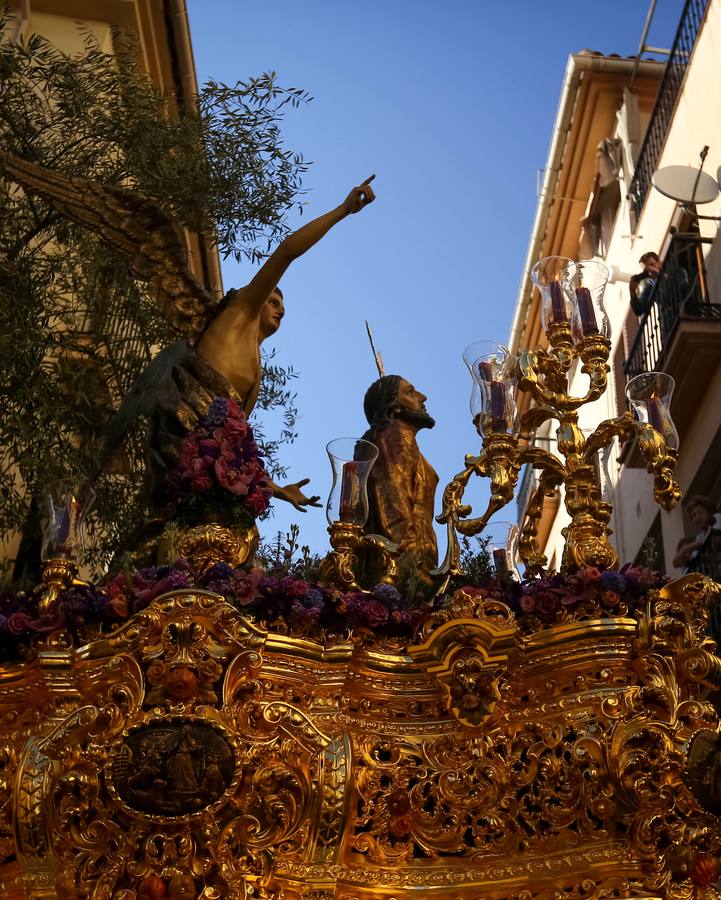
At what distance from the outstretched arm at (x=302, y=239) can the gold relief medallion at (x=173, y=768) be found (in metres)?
2.92

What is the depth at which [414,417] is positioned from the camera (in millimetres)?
7762

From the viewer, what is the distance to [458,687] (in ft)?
18.7

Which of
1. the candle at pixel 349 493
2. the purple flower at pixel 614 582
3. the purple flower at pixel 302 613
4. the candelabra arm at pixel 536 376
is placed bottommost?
the purple flower at pixel 302 613

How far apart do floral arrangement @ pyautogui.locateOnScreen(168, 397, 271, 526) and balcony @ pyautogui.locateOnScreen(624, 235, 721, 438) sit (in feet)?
21.6

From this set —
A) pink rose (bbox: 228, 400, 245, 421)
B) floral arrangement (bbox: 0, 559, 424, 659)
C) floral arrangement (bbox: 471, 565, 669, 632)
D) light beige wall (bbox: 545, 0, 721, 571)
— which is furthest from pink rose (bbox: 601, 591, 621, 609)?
light beige wall (bbox: 545, 0, 721, 571)

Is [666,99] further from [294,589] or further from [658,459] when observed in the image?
[294,589]

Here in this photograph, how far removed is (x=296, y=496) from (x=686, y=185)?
25.0 feet

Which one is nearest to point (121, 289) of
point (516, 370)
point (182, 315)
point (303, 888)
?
point (182, 315)

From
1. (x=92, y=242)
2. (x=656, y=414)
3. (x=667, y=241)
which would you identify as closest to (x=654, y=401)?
(x=656, y=414)

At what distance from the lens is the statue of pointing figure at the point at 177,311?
7.01 m

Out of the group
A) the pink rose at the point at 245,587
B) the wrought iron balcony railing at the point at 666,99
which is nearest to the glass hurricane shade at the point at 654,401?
the pink rose at the point at 245,587

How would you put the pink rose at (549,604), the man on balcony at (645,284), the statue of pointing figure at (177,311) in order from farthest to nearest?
the man on balcony at (645,284), the statue of pointing figure at (177,311), the pink rose at (549,604)

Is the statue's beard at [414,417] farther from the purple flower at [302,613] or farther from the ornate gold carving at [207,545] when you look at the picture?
the purple flower at [302,613]

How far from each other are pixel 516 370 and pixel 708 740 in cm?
223
